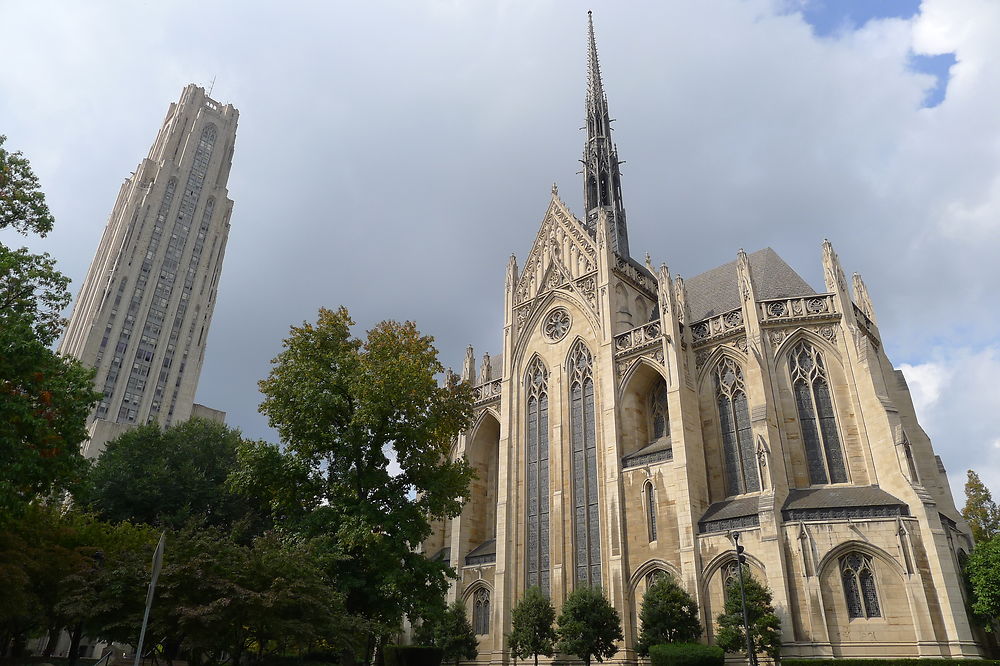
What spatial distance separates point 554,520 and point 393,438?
12.9 m

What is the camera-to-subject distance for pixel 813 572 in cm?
2203

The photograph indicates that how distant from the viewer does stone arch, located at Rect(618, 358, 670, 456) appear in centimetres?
3042

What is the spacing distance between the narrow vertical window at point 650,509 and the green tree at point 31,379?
69.3 ft

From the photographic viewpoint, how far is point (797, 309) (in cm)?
2812

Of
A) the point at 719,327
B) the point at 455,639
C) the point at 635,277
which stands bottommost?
the point at 455,639

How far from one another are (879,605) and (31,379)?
1001 inches

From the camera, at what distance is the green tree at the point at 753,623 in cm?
2080

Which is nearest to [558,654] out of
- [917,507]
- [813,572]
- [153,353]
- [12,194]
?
[813,572]

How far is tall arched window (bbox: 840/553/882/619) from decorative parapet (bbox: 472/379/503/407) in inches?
827

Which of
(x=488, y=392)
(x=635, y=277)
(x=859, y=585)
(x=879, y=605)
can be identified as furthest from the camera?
(x=488, y=392)

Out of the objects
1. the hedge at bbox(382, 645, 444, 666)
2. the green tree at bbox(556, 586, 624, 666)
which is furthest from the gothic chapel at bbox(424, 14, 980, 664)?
the hedge at bbox(382, 645, 444, 666)

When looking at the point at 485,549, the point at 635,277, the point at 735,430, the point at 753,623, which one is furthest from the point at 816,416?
the point at 485,549

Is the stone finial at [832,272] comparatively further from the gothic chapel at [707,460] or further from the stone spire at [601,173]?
the stone spire at [601,173]

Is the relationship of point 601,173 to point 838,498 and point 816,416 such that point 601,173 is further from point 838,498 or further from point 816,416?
point 838,498
